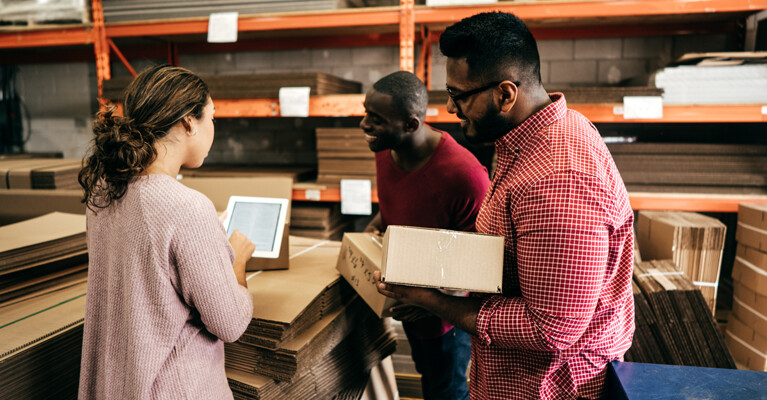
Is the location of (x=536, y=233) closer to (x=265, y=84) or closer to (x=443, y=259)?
(x=443, y=259)

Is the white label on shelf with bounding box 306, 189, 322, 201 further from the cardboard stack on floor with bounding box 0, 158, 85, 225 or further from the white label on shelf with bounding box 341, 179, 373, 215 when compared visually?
the cardboard stack on floor with bounding box 0, 158, 85, 225

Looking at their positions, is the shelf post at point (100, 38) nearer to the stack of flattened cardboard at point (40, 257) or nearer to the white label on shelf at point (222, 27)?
the white label on shelf at point (222, 27)

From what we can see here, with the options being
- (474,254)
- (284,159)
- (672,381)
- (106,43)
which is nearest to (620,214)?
(474,254)

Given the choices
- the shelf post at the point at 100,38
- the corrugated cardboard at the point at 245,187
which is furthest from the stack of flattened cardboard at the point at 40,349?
the shelf post at the point at 100,38

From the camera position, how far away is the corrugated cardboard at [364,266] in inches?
52.3

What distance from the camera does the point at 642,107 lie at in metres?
2.39

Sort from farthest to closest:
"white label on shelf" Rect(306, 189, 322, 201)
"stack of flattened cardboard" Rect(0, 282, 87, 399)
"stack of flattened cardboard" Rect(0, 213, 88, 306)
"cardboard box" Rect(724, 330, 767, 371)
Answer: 1. "white label on shelf" Rect(306, 189, 322, 201)
2. "cardboard box" Rect(724, 330, 767, 371)
3. "stack of flattened cardboard" Rect(0, 213, 88, 306)
4. "stack of flattened cardboard" Rect(0, 282, 87, 399)

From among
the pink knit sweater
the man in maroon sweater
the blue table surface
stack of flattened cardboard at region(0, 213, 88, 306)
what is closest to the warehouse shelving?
the man in maroon sweater

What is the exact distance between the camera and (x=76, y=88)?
13.0ft

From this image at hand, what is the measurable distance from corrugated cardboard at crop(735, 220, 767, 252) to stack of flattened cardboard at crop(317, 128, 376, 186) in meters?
2.08

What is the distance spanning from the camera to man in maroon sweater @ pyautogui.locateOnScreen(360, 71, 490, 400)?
163cm

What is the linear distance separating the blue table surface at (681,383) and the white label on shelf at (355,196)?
1873mm

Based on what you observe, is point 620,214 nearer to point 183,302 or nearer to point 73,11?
point 183,302

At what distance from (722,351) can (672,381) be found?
0.96 metres
